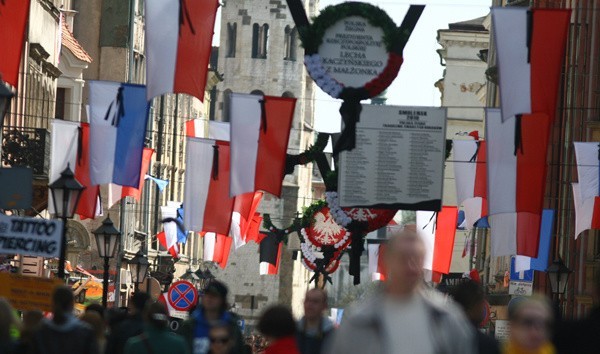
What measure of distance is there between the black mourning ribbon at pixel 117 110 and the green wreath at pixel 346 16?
273 centimetres

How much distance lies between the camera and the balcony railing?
1395 inches

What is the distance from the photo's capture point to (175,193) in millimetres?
85625

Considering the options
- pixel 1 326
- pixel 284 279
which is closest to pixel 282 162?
pixel 1 326

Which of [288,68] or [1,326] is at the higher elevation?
[288,68]

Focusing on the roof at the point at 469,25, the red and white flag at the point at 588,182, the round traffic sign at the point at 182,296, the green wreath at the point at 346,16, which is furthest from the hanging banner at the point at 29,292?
the roof at the point at 469,25

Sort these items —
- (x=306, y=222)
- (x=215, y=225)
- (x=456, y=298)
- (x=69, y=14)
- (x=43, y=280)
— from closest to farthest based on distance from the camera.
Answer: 1. (x=456, y=298)
2. (x=43, y=280)
3. (x=215, y=225)
4. (x=306, y=222)
5. (x=69, y=14)

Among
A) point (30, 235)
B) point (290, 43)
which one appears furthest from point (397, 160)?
point (290, 43)

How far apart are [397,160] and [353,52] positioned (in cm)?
169

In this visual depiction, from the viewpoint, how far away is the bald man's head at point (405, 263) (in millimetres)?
9062

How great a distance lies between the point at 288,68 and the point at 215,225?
93.4 meters

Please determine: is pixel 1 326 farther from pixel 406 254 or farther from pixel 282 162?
pixel 282 162

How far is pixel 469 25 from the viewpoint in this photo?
89.1m

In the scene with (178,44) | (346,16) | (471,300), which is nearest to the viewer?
(471,300)

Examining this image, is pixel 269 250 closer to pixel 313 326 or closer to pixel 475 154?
pixel 475 154
